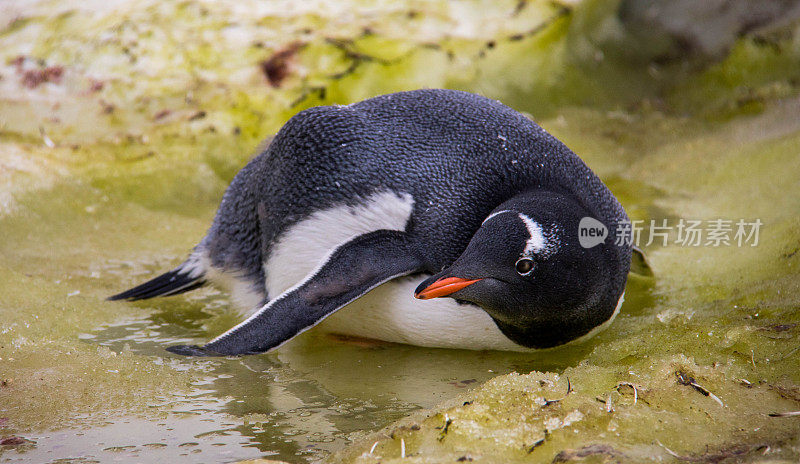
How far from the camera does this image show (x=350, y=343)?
8.36ft

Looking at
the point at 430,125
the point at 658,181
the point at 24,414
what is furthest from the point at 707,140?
the point at 24,414

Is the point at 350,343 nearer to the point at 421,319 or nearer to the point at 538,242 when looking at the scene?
the point at 421,319

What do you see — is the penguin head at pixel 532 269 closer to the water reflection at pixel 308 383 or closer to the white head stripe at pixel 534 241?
the white head stripe at pixel 534 241

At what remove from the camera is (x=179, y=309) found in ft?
9.48

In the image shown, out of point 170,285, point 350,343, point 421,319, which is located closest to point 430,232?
point 421,319

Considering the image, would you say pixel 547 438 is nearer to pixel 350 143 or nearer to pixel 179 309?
pixel 350 143

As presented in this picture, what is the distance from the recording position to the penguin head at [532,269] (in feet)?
6.71

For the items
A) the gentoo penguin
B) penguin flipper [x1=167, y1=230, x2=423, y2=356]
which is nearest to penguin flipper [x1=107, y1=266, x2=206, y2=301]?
the gentoo penguin

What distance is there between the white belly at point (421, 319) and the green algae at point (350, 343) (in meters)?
0.06

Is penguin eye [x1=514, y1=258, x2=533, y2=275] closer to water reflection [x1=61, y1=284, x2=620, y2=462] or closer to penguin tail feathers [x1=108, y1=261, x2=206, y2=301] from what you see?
water reflection [x1=61, y1=284, x2=620, y2=462]

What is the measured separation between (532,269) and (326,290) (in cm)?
56

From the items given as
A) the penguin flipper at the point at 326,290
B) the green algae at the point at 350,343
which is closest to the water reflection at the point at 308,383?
the green algae at the point at 350,343

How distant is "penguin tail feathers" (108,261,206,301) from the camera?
9.18ft

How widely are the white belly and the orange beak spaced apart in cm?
23
